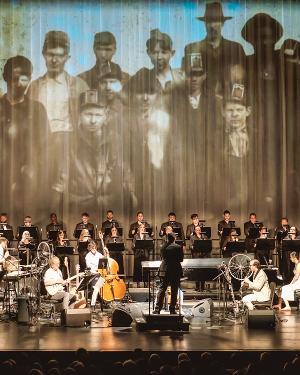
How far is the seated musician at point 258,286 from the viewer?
1505 cm

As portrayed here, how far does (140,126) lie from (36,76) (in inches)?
130

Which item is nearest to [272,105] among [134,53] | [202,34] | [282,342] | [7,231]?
[202,34]

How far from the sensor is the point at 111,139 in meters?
22.5

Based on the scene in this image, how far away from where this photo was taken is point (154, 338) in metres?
12.7

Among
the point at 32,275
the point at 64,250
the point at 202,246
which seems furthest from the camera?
the point at 202,246

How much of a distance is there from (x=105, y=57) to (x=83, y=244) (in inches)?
264

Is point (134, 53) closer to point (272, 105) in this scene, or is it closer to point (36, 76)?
point (36, 76)

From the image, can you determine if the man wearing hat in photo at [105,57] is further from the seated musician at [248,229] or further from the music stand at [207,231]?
the music stand at [207,231]

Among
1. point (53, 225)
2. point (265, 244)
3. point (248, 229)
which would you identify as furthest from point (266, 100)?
point (53, 225)

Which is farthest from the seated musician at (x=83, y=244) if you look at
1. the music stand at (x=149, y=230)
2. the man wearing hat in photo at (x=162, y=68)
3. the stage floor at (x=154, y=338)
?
the man wearing hat in photo at (x=162, y=68)

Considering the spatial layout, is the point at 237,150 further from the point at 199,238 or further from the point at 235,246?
the point at 235,246

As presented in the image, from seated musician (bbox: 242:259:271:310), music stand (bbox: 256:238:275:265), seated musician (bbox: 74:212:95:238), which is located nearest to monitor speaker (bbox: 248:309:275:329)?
seated musician (bbox: 242:259:271:310)

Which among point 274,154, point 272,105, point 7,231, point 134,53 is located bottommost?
point 7,231
